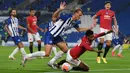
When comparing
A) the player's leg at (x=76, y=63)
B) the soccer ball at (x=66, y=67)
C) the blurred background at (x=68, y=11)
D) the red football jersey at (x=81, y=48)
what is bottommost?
the soccer ball at (x=66, y=67)

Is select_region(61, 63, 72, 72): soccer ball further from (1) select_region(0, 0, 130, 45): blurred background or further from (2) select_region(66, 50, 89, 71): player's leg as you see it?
(1) select_region(0, 0, 130, 45): blurred background

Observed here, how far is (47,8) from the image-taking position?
47562mm

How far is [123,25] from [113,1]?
408 cm

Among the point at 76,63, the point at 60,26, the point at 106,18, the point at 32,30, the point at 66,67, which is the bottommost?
the point at 66,67

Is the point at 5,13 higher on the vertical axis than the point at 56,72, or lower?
higher

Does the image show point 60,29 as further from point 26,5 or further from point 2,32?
point 26,5

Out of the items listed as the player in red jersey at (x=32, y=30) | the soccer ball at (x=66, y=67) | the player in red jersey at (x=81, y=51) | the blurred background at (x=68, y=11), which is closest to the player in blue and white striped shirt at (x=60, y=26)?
the player in red jersey at (x=81, y=51)

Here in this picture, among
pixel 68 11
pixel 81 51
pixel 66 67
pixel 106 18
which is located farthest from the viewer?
pixel 68 11

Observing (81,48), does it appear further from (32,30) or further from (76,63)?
(32,30)

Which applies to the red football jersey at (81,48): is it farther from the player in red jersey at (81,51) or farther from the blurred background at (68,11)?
the blurred background at (68,11)

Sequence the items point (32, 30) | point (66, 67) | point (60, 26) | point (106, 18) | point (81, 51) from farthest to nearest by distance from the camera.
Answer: point (32, 30)
point (106, 18)
point (60, 26)
point (81, 51)
point (66, 67)

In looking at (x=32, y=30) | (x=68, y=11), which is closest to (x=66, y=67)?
(x=32, y=30)

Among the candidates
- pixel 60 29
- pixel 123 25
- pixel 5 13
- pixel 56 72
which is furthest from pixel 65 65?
pixel 5 13

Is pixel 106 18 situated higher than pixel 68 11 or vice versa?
pixel 68 11
